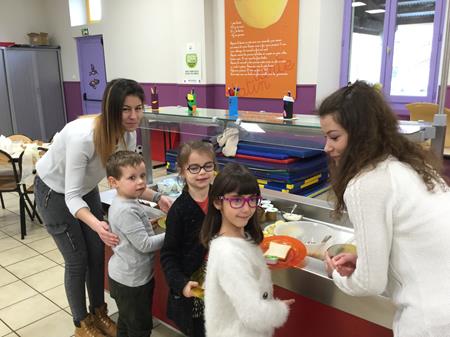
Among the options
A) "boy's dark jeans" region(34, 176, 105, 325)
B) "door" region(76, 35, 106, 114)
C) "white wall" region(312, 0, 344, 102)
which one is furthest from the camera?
"door" region(76, 35, 106, 114)

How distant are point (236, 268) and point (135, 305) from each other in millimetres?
788

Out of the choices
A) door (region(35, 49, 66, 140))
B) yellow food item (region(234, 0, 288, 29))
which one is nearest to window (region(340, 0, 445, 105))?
yellow food item (region(234, 0, 288, 29))

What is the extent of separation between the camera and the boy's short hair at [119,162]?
63.6 inches

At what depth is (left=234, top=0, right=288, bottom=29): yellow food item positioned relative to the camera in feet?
15.1

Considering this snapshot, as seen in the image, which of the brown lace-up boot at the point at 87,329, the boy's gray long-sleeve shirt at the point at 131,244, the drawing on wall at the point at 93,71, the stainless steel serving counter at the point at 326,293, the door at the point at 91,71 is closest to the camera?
the stainless steel serving counter at the point at 326,293

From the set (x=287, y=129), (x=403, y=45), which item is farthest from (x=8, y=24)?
(x=287, y=129)

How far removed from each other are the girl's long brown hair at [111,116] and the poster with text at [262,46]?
11.0ft

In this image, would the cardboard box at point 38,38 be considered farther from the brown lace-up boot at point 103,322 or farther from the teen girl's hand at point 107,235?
the teen girl's hand at point 107,235

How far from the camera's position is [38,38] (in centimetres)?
779

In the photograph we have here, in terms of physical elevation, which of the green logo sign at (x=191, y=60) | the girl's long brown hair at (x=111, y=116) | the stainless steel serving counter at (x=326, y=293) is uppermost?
the green logo sign at (x=191, y=60)

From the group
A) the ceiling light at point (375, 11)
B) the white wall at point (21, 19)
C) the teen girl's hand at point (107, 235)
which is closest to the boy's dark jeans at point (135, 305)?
the teen girl's hand at point (107, 235)

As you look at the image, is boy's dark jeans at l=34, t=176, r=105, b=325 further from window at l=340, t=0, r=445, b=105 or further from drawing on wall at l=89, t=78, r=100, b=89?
drawing on wall at l=89, t=78, r=100, b=89

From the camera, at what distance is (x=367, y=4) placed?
460cm

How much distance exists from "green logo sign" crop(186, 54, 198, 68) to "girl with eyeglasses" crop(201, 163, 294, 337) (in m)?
4.59
